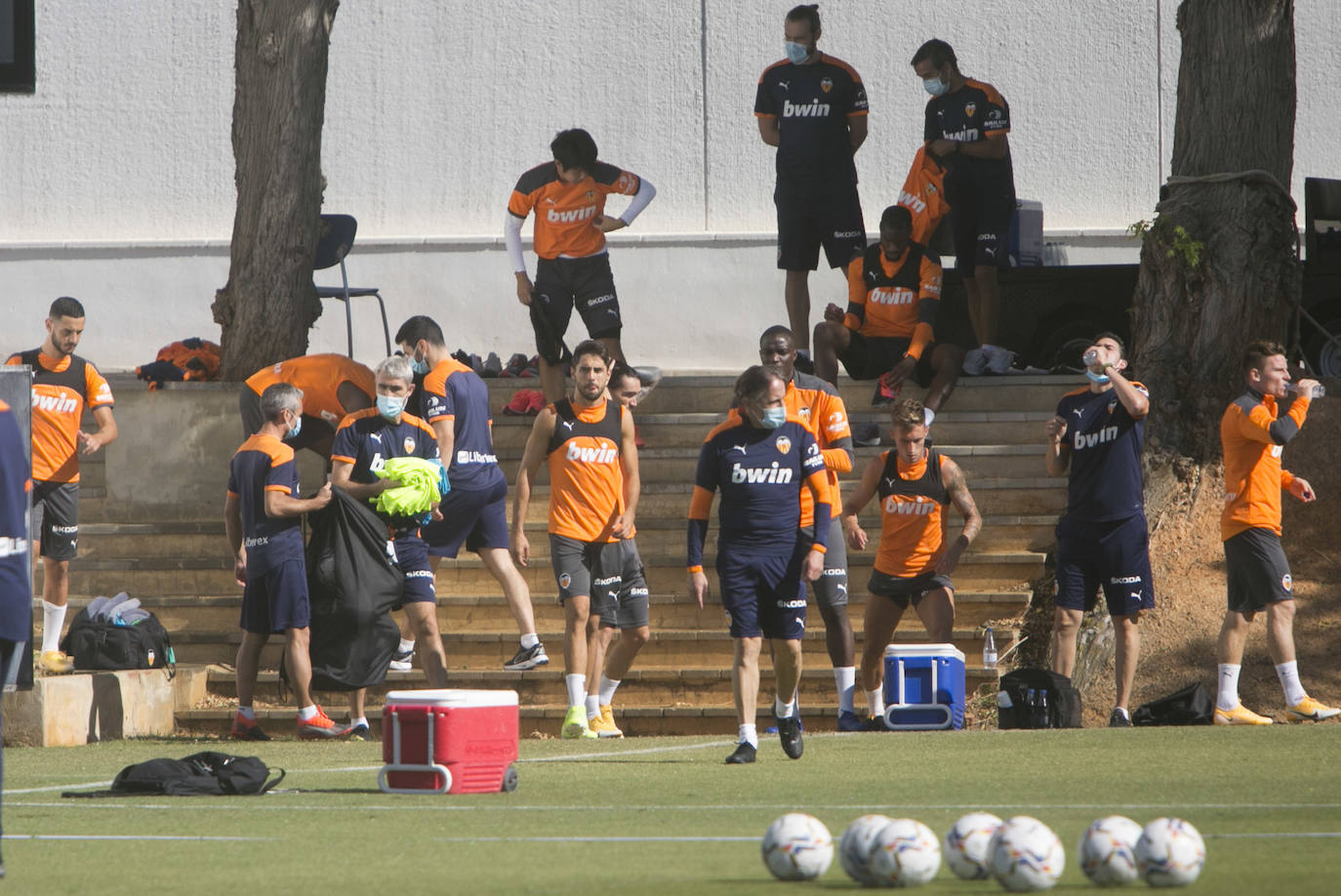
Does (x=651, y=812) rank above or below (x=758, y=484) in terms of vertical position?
below

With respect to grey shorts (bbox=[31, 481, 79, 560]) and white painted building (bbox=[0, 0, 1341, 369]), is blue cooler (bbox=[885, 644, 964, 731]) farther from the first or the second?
white painted building (bbox=[0, 0, 1341, 369])

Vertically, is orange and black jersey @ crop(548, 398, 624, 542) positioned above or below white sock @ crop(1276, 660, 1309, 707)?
above

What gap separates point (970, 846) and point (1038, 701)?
5.43 meters

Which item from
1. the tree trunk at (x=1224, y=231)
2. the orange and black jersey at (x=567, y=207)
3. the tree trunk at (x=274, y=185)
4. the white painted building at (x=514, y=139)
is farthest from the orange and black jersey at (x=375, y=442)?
the white painted building at (x=514, y=139)

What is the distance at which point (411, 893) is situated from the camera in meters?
5.21

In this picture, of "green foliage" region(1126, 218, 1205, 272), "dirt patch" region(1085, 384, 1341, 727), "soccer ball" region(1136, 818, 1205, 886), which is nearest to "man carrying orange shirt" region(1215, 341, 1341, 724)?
"dirt patch" region(1085, 384, 1341, 727)

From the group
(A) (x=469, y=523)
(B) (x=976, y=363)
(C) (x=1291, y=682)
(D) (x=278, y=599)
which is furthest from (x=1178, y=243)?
(D) (x=278, y=599)

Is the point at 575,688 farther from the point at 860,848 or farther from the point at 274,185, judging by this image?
the point at 274,185

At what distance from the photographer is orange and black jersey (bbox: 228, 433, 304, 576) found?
10.8 meters

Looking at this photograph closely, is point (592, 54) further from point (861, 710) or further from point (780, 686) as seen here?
point (780, 686)

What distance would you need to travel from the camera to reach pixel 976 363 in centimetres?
1452

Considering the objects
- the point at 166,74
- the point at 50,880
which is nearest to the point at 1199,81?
the point at 50,880

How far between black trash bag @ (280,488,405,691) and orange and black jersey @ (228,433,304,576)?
203 mm

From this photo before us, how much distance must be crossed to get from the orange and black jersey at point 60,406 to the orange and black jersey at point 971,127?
A: 22.8 ft
